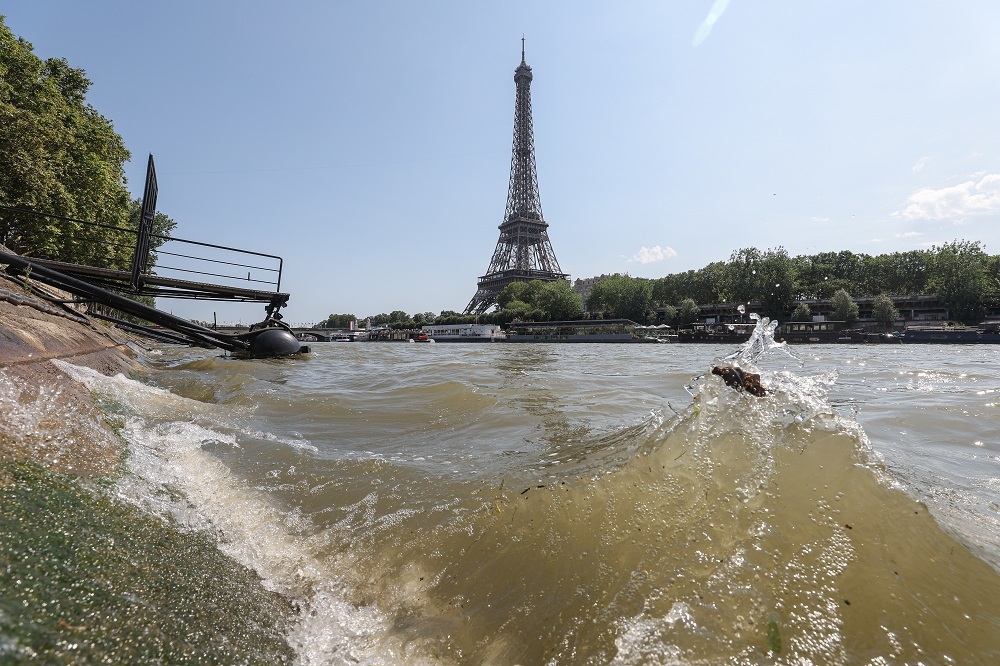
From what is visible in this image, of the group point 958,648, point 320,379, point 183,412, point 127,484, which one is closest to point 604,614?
point 958,648

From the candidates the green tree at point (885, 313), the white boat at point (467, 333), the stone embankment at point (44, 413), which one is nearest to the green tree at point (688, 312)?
the green tree at point (885, 313)

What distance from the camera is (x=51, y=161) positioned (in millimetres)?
16844

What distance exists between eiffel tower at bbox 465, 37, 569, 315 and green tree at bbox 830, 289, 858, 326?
1979 inches

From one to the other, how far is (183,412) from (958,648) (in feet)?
20.9

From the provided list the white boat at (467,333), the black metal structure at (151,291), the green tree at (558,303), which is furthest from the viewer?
the green tree at (558,303)

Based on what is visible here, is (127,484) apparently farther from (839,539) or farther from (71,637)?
(839,539)

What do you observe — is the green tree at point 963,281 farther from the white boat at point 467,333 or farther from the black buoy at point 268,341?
the black buoy at point 268,341

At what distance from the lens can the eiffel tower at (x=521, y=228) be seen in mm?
87312

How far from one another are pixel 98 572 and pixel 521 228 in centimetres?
8832

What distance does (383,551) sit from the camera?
8.25 feet

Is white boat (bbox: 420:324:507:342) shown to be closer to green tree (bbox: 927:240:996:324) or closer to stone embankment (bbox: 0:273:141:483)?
green tree (bbox: 927:240:996:324)

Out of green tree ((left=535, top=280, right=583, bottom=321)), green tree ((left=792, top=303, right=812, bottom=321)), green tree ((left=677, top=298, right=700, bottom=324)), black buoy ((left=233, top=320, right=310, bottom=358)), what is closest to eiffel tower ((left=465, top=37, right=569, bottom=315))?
green tree ((left=535, top=280, right=583, bottom=321))

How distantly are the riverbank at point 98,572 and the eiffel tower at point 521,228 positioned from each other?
281 feet

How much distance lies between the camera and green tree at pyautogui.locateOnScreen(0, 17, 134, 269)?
15414mm
